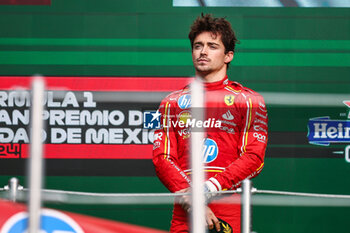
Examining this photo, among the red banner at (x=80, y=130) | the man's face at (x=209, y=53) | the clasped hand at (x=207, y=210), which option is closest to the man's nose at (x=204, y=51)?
the man's face at (x=209, y=53)

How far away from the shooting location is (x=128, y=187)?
2486 mm

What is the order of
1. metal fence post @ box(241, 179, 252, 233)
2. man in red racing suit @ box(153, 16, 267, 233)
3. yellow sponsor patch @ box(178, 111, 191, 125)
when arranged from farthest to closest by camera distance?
1. man in red racing suit @ box(153, 16, 267, 233)
2. metal fence post @ box(241, 179, 252, 233)
3. yellow sponsor patch @ box(178, 111, 191, 125)

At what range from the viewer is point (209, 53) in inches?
85.0

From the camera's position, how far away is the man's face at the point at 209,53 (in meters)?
2.15

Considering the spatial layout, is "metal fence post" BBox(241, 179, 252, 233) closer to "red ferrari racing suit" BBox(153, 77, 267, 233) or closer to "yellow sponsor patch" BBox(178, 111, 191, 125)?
"red ferrari racing suit" BBox(153, 77, 267, 233)

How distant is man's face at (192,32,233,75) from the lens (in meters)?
2.15

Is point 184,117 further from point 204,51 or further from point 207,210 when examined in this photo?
point 204,51

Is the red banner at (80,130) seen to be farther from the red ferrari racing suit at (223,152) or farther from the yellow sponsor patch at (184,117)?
the yellow sponsor patch at (184,117)

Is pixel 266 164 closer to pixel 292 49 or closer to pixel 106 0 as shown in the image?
pixel 292 49

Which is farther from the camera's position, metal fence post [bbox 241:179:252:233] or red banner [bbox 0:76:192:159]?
red banner [bbox 0:76:192:159]

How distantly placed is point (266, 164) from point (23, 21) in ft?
4.69

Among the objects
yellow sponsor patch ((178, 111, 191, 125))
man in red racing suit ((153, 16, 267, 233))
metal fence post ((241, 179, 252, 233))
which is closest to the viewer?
yellow sponsor patch ((178, 111, 191, 125))

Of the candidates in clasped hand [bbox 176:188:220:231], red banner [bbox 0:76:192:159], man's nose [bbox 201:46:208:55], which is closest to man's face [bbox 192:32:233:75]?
man's nose [bbox 201:46:208:55]

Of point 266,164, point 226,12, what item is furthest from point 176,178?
point 226,12
